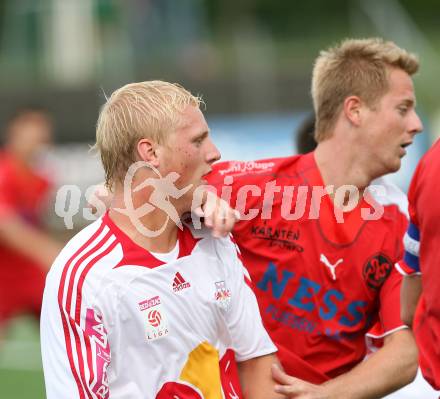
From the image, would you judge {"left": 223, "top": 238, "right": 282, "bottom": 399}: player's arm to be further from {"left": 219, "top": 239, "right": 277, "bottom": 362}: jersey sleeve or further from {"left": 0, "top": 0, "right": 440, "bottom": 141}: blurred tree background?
{"left": 0, "top": 0, "right": 440, "bottom": 141}: blurred tree background

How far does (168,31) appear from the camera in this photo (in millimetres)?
15867

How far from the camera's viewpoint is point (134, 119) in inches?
139

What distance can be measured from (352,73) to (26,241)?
4.69m

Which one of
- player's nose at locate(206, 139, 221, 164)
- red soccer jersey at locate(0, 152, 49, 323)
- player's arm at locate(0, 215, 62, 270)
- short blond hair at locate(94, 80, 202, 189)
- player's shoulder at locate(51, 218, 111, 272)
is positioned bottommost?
red soccer jersey at locate(0, 152, 49, 323)

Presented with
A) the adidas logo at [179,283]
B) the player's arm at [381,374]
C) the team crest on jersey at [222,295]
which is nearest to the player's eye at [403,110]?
the player's arm at [381,374]

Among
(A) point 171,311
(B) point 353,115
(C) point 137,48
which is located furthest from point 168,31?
(A) point 171,311

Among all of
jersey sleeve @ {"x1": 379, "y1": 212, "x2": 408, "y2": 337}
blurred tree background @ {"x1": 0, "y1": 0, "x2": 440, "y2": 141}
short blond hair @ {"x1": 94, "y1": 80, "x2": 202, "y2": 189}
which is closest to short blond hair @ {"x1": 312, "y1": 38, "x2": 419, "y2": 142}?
jersey sleeve @ {"x1": 379, "y1": 212, "x2": 408, "y2": 337}

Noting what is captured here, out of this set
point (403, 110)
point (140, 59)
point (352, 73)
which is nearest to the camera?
point (403, 110)

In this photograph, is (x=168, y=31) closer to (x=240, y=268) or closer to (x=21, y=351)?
(x=21, y=351)

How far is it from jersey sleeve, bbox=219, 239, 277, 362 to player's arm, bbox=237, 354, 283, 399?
40 mm

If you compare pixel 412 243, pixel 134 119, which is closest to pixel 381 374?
pixel 412 243

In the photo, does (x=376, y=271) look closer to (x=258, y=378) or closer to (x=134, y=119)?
(x=258, y=378)

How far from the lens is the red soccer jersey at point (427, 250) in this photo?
11.6ft

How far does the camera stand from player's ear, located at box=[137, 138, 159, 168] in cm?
352
